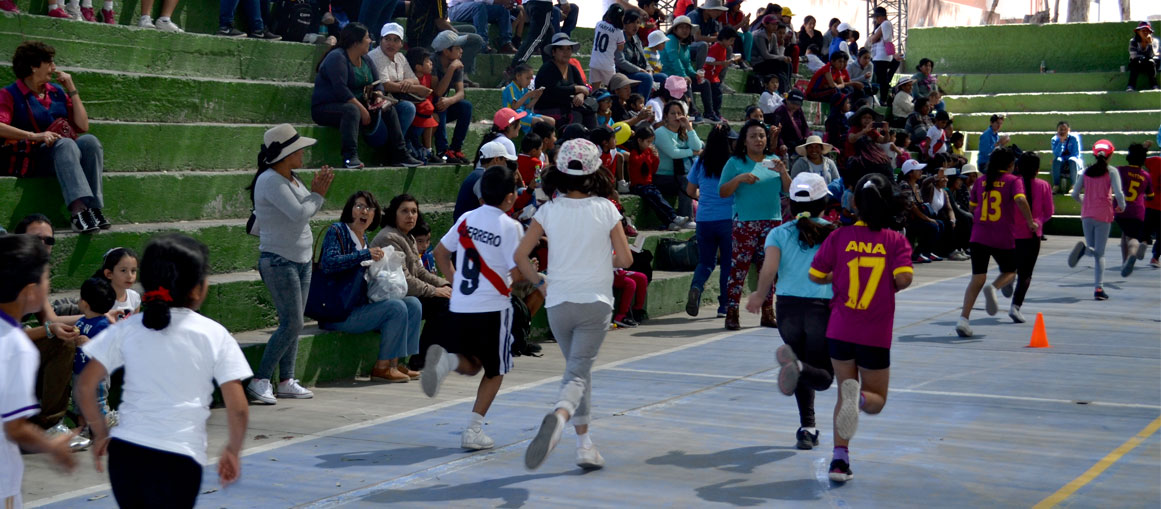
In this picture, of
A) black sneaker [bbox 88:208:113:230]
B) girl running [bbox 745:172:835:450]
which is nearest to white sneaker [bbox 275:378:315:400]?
black sneaker [bbox 88:208:113:230]

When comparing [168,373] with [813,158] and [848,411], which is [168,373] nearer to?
[848,411]

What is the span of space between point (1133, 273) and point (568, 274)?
13.4 m

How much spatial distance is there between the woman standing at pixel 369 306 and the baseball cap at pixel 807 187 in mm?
3189

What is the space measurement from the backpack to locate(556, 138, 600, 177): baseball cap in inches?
326

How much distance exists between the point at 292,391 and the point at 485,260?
2254 mm

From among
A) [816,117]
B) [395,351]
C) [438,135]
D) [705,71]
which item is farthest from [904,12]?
[395,351]

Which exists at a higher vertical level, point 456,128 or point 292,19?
point 292,19

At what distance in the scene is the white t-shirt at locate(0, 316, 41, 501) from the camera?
3660mm

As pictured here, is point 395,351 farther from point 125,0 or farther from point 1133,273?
point 1133,273

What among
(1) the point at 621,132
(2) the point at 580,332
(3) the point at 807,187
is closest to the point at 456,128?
(1) the point at 621,132

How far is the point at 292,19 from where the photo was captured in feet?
46.3

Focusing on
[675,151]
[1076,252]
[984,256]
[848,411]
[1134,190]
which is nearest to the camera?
[848,411]

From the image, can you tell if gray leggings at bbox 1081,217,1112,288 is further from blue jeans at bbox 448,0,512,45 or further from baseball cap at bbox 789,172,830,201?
baseball cap at bbox 789,172,830,201

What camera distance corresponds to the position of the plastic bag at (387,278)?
900 cm
